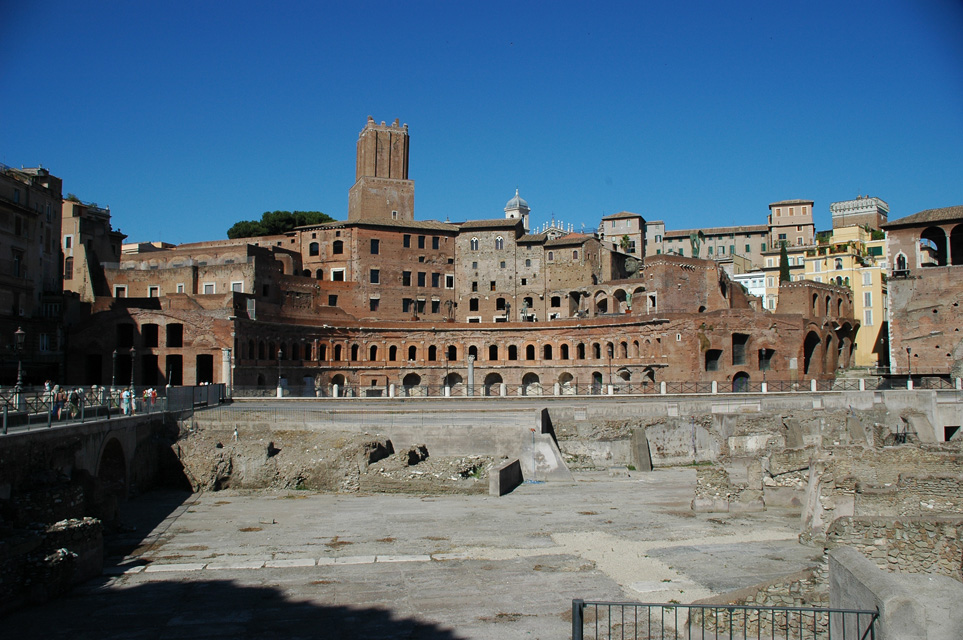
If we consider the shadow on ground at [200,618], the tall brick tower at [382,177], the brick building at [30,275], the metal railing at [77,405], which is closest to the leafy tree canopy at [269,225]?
the tall brick tower at [382,177]

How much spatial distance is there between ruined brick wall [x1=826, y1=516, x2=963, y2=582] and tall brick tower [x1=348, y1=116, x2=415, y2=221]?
62.1m

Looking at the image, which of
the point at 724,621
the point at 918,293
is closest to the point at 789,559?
the point at 724,621

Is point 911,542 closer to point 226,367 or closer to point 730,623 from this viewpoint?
point 730,623

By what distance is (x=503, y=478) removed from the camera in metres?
25.7

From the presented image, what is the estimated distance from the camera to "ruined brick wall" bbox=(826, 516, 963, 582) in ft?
39.4

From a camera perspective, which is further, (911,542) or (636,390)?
(636,390)

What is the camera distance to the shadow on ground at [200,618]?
1306 cm

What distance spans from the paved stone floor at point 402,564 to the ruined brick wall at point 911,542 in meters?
3.39

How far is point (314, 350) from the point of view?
58.9 m

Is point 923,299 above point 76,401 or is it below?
above

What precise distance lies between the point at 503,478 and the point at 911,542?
15.0 metres

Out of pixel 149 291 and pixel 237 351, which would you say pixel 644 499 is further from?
pixel 149 291

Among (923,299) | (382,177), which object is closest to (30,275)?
(382,177)

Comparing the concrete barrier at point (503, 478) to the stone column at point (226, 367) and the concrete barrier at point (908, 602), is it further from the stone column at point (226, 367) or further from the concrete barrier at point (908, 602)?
the stone column at point (226, 367)
